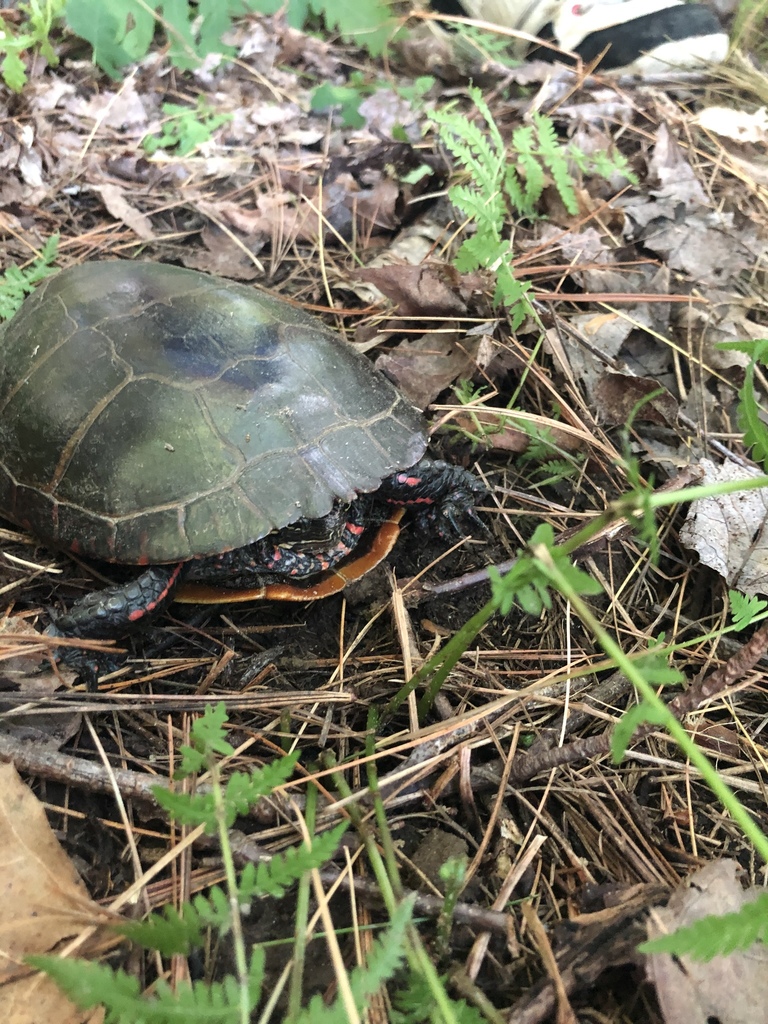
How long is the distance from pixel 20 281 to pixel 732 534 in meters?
2.81

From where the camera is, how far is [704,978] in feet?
3.92

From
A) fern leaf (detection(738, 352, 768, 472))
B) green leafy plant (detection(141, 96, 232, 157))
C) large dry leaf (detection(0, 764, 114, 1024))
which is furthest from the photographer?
green leafy plant (detection(141, 96, 232, 157))

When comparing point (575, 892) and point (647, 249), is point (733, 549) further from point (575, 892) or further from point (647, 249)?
point (647, 249)

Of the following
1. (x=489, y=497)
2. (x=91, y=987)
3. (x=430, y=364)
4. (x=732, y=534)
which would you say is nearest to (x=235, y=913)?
(x=91, y=987)

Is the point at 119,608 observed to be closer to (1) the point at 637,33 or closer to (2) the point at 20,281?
(2) the point at 20,281

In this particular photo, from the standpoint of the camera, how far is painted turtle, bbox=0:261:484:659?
73.1 inches

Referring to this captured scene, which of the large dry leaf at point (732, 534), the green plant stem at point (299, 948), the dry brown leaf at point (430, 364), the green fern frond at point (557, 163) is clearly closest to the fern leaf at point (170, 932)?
the green plant stem at point (299, 948)

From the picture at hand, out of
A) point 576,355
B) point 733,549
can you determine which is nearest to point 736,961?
point 733,549

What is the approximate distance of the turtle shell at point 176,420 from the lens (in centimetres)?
186

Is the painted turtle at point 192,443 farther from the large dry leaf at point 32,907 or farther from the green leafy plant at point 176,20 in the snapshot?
the green leafy plant at point 176,20

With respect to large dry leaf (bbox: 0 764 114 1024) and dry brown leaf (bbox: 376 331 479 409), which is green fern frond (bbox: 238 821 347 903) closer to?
large dry leaf (bbox: 0 764 114 1024)

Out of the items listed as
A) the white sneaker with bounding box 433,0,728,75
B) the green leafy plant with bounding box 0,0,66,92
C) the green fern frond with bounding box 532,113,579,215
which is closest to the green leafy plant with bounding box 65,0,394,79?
the green leafy plant with bounding box 0,0,66,92

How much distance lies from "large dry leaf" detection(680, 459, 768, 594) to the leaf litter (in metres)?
0.01

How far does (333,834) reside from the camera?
1054mm
